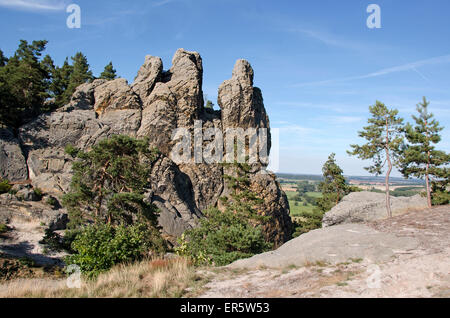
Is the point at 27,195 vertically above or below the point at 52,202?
above

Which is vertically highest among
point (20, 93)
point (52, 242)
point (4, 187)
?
point (20, 93)

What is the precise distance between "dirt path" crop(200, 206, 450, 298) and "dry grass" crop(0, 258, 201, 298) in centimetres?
94

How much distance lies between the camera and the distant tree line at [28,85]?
38.3m

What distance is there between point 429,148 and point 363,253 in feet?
57.1

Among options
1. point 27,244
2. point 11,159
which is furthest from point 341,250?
point 11,159

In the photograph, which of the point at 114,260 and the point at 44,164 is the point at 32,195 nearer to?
the point at 44,164

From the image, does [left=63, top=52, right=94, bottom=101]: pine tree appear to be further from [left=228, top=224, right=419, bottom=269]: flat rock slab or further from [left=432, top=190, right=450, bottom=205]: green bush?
[left=432, top=190, right=450, bottom=205]: green bush

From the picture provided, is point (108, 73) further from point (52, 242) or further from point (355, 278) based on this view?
point (355, 278)

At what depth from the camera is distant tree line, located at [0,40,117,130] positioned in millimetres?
38312

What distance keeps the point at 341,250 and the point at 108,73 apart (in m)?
66.9

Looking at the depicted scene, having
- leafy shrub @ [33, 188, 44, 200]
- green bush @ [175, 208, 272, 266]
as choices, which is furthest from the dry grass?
leafy shrub @ [33, 188, 44, 200]

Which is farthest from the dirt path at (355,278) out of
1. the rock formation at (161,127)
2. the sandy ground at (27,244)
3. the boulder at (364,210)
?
the rock formation at (161,127)

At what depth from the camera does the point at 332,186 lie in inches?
1490
